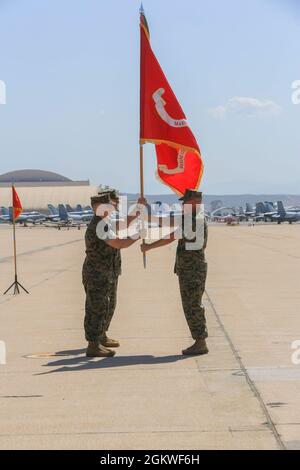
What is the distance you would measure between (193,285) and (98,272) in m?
1.06

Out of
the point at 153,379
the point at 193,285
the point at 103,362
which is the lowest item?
the point at 103,362

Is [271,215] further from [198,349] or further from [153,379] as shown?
[153,379]

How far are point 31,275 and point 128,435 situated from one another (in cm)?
1708

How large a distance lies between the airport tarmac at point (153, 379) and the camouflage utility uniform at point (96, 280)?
376mm

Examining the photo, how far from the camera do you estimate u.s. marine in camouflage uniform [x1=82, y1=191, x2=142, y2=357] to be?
30.8 feet

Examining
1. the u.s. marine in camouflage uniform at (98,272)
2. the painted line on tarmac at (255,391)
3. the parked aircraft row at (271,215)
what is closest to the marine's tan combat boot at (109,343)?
the u.s. marine in camouflage uniform at (98,272)

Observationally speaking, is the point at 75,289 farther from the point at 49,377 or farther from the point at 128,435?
the point at 128,435

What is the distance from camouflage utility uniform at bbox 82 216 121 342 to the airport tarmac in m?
0.38

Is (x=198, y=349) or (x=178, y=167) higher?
(x=178, y=167)

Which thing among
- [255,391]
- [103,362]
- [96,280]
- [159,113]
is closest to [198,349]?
[103,362]

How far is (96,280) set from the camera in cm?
951

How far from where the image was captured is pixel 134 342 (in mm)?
10602

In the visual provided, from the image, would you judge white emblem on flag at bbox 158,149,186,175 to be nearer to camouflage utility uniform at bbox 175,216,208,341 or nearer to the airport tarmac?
camouflage utility uniform at bbox 175,216,208,341
